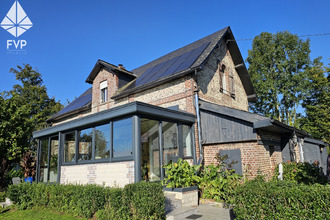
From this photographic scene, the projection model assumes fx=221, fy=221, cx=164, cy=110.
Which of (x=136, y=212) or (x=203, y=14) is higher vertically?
(x=203, y=14)

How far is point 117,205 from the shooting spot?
574 cm

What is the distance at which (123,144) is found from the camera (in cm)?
768

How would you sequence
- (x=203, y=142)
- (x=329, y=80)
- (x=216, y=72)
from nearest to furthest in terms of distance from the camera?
1. (x=203, y=142)
2. (x=216, y=72)
3. (x=329, y=80)

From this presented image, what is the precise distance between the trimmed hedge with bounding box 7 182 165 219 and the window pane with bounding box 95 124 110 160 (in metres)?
1.54

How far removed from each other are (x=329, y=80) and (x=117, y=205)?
2776 centimetres

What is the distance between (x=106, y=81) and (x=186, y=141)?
8148mm

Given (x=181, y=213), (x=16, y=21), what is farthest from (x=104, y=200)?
(x=16, y=21)

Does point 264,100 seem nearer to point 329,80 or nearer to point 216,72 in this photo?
point 329,80

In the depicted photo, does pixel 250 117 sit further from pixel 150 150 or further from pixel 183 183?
pixel 150 150

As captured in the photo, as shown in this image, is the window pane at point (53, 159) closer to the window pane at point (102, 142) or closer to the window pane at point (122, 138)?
the window pane at point (102, 142)

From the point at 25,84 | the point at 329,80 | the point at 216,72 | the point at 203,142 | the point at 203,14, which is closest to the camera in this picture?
the point at 203,142

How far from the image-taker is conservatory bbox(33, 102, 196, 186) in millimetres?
7297

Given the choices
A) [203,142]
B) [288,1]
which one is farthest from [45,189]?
[288,1]

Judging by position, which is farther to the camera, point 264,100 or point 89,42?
point 264,100
